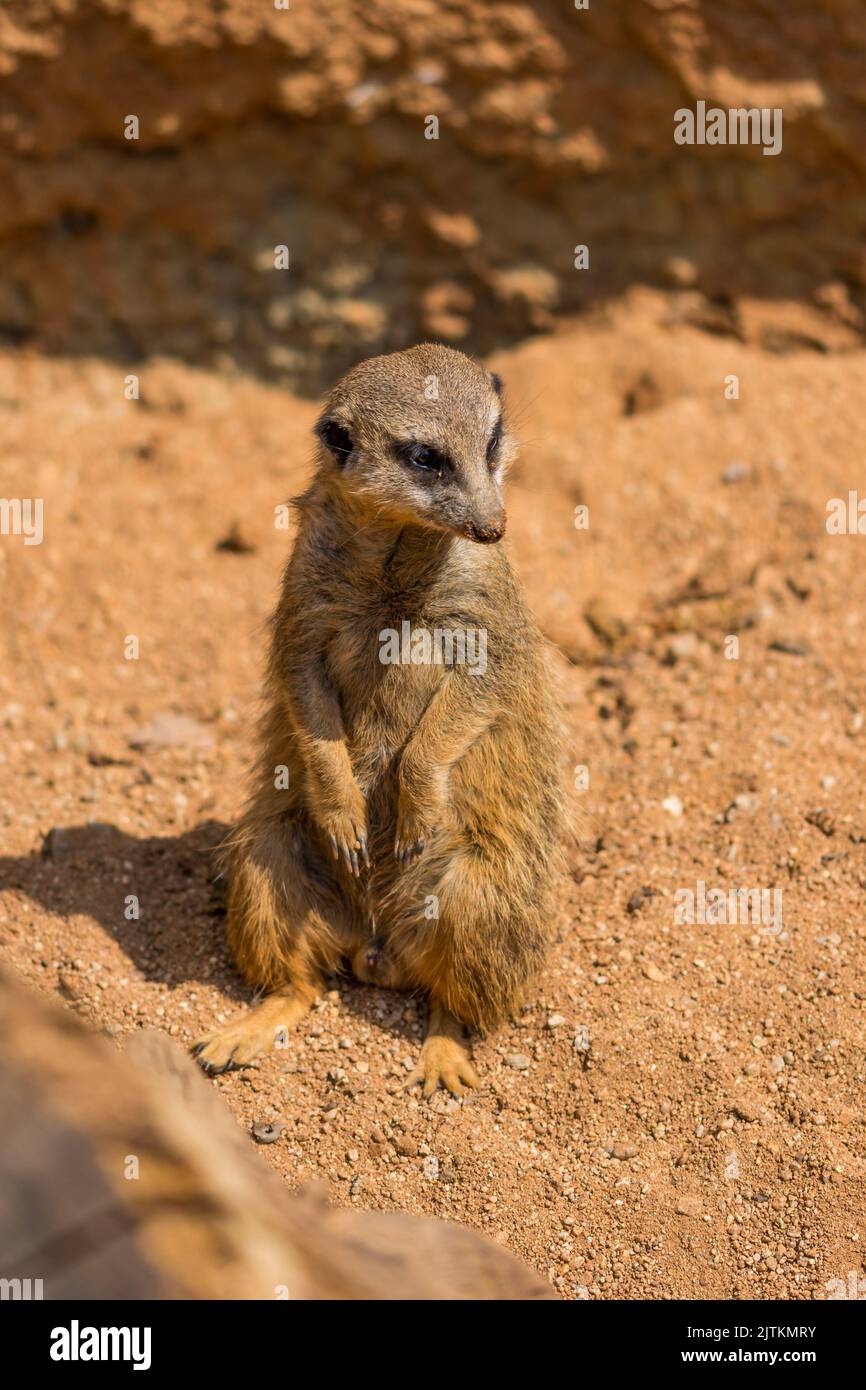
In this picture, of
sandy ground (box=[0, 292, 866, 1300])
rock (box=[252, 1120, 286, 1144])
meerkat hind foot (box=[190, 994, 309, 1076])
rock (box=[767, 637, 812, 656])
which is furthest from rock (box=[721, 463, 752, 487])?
rock (box=[252, 1120, 286, 1144])

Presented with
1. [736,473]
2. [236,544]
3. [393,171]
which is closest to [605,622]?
[736,473]

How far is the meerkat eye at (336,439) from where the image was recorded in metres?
3.80

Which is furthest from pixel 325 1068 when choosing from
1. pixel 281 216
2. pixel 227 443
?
pixel 281 216

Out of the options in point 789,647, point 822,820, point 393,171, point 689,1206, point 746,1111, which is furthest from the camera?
point 393,171

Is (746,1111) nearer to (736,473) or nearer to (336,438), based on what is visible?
(336,438)

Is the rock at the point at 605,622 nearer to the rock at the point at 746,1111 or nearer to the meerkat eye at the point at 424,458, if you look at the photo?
the meerkat eye at the point at 424,458

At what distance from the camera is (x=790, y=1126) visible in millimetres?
3574

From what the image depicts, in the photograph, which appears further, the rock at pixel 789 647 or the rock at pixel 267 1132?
the rock at pixel 789 647

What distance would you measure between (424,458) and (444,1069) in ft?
5.41

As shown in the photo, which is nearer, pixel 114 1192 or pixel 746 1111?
pixel 114 1192

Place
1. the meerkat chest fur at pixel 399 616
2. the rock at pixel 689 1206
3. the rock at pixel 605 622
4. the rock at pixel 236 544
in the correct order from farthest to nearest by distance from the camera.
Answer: the rock at pixel 236 544, the rock at pixel 605 622, the meerkat chest fur at pixel 399 616, the rock at pixel 689 1206

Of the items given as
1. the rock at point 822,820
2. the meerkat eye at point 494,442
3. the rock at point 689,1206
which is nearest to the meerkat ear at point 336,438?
the meerkat eye at point 494,442

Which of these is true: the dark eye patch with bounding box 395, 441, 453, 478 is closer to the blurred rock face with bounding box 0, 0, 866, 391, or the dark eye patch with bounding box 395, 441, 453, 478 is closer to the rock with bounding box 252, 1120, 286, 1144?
the rock with bounding box 252, 1120, 286, 1144

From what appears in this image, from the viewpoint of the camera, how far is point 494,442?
3.81m
